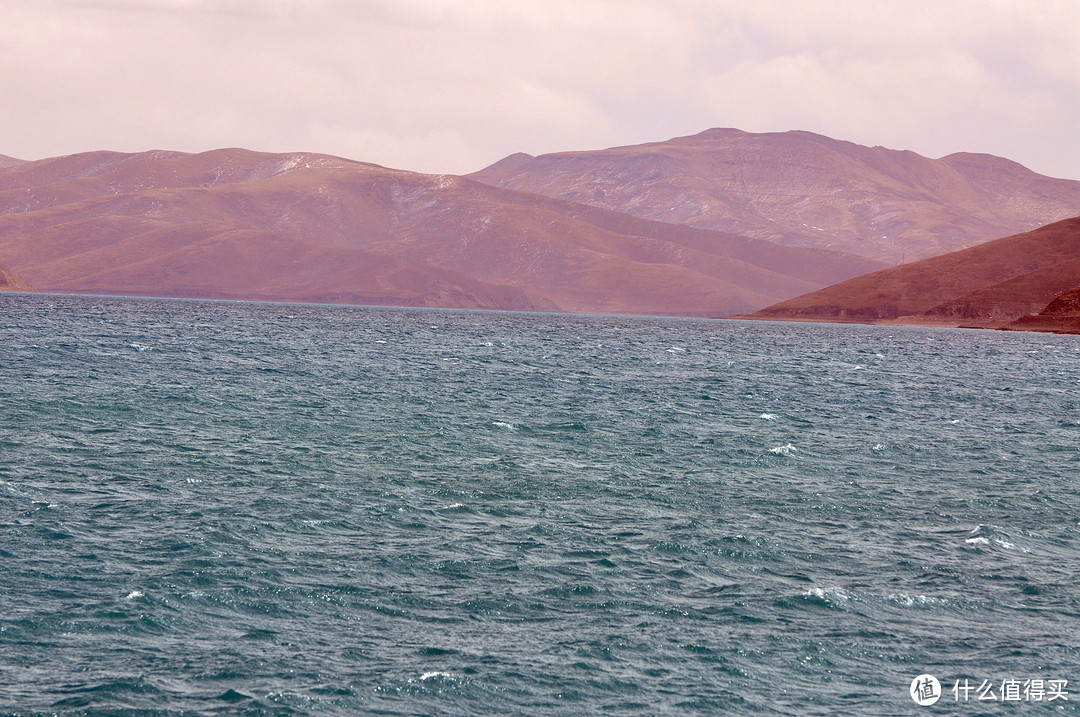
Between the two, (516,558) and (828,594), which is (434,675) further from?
(828,594)

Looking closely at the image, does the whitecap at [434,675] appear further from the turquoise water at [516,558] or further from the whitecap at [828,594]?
the whitecap at [828,594]

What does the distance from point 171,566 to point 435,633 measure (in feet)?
26.5

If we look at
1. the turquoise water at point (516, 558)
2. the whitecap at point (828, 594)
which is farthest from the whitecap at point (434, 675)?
the whitecap at point (828, 594)

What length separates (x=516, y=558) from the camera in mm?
29953

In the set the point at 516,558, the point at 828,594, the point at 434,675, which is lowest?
the point at 434,675

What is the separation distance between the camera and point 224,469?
133 ft

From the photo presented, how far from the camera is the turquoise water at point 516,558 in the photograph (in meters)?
21.7

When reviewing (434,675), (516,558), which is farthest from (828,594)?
(434,675)

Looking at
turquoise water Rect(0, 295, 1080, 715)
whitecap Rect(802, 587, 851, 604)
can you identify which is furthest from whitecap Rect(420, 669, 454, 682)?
whitecap Rect(802, 587, 851, 604)

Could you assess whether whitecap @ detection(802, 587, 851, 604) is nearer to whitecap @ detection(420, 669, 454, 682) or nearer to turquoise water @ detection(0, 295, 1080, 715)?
turquoise water @ detection(0, 295, 1080, 715)

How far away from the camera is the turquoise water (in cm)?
2166

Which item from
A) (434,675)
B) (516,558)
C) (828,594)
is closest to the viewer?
(434,675)

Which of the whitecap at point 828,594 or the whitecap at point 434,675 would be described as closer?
the whitecap at point 434,675

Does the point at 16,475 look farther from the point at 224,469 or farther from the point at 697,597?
the point at 697,597
